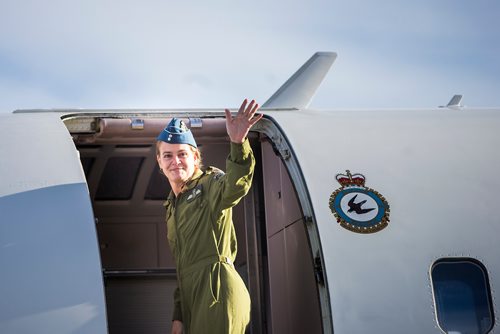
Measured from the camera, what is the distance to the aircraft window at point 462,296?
486 centimetres

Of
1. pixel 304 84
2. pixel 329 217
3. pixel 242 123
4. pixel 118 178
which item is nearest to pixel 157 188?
pixel 118 178

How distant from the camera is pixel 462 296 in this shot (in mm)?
4977

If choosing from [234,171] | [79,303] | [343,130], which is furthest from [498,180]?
[79,303]

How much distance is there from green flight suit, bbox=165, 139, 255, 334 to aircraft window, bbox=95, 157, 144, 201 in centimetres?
312

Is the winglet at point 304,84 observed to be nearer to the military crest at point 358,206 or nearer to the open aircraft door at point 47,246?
the military crest at point 358,206

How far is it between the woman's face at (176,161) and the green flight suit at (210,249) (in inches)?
4.0

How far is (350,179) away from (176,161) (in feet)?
4.77

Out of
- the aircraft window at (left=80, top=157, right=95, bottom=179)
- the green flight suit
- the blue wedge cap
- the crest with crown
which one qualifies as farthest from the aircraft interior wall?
the green flight suit

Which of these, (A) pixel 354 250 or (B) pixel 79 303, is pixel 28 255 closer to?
(B) pixel 79 303

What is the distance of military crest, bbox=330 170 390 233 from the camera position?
16.3 feet

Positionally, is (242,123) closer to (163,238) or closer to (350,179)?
(350,179)

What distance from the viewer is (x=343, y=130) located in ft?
18.5

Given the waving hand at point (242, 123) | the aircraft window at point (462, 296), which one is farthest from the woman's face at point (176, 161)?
the aircraft window at point (462, 296)

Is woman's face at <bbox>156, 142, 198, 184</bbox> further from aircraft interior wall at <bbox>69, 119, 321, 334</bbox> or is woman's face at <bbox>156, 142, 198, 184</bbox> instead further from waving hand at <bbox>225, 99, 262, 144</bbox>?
aircraft interior wall at <bbox>69, 119, 321, 334</bbox>
